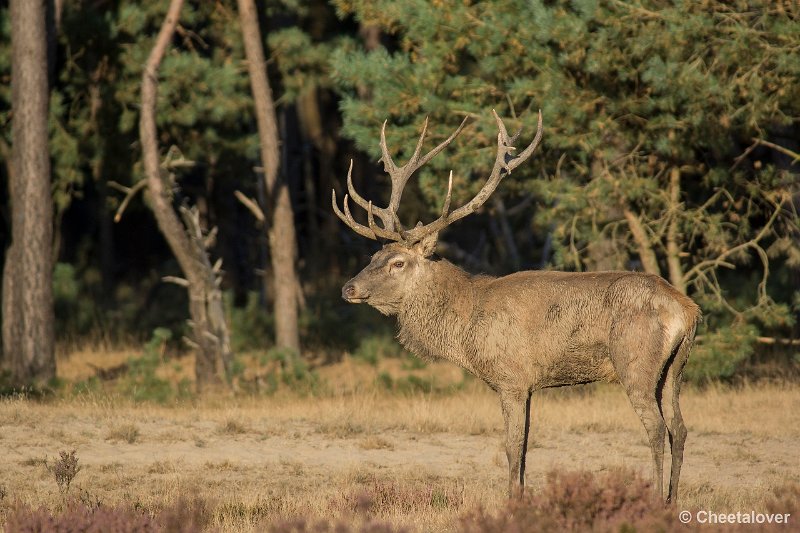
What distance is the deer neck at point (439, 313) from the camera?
9609 millimetres

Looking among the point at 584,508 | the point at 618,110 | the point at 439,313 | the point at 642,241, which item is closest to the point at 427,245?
the point at 439,313

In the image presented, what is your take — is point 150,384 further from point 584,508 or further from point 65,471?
point 584,508

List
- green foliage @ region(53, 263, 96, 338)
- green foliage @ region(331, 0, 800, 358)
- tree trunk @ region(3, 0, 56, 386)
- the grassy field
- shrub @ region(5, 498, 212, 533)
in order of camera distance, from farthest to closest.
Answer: green foliage @ region(53, 263, 96, 338), tree trunk @ region(3, 0, 56, 386), green foliage @ region(331, 0, 800, 358), the grassy field, shrub @ region(5, 498, 212, 533)

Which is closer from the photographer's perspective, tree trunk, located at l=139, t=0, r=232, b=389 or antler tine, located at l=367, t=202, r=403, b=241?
antler tine, located at l=367, t=202, r=403, b=241

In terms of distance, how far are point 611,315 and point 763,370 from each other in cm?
847

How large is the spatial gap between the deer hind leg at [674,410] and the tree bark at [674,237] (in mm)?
5496

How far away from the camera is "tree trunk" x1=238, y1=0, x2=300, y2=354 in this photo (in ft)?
59.2

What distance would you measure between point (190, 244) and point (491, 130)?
194 inches

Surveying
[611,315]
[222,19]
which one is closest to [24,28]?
[222,19]

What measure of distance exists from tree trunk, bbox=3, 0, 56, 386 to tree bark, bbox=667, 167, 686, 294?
839 centimetres

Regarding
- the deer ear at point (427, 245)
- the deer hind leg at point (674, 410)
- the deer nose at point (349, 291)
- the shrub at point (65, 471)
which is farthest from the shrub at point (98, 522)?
the deer hind leg at point (674, 410)

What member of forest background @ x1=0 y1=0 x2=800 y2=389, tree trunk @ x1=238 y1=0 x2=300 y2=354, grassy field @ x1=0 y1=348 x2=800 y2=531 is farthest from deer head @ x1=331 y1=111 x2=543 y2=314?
tree trunk @ x1=238 y1=0 x2=300 y2=354

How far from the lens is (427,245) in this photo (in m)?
9.83

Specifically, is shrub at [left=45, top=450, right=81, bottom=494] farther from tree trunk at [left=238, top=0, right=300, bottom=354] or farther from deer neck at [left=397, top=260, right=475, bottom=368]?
tree trunk at [left=238, top=0, right=300, bottom=354]
